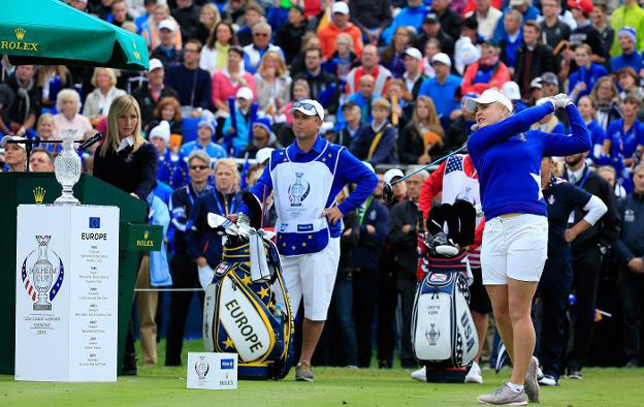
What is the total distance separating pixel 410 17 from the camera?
79.9 feet

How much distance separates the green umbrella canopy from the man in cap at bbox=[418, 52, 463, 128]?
32.4 feet

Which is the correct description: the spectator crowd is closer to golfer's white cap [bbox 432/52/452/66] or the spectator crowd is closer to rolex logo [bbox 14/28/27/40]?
golfer's white cap [bbox 432/52/452/66]

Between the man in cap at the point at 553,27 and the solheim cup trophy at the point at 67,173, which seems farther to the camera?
the man in cap at the point at 553,27

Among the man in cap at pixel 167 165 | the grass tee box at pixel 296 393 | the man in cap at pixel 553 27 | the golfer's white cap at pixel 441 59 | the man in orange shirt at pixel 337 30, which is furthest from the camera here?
the man in orange shirt at pixel 337 30

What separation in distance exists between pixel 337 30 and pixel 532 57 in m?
3.54

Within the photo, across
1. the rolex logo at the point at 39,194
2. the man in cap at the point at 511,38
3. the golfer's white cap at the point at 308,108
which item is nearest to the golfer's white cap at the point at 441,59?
the man in cap at the point at 511,38

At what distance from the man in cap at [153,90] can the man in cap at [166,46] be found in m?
1.71

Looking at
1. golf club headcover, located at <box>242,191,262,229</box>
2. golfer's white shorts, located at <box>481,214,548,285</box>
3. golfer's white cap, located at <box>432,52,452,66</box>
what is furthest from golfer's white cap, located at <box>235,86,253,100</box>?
golfer's white shorts, located at <box>481,214,548,285</box>

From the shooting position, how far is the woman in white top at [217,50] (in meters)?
22.2

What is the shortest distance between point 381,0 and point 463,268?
13.5 metres

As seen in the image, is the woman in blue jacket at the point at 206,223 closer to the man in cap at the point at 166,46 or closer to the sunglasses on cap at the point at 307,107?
the sunglasses on cap at the point at 307,107

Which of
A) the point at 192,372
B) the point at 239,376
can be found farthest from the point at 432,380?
the point at 192,372

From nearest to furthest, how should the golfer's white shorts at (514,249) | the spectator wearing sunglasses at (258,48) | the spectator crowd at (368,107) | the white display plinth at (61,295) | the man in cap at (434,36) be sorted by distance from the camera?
the golfer's white shorts at (514,249), the white display plinth at (61,295), the spectator crowd at (368,107), the spectator wearing sunglasses at (258,48), the man in cap at (434,36)

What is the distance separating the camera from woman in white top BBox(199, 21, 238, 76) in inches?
873
